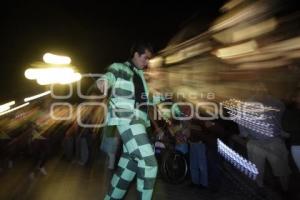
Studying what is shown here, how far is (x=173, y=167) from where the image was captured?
796cm

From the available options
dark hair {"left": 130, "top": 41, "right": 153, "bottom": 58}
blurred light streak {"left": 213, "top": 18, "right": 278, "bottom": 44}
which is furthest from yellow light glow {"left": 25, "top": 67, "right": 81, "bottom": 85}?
blurred light streak {"left": 213, "top": 18, "right": 278, "bottom": 44}

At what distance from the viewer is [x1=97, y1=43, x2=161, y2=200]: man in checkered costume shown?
437 centimetres

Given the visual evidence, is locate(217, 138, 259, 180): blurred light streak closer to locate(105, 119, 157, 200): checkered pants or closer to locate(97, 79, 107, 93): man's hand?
locate(105, 119, 157, 200): checkered pants

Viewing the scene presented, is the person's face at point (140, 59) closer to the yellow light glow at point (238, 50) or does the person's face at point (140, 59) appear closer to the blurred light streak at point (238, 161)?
the blurred light streak at point (238, 161)

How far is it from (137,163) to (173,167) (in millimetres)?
3406

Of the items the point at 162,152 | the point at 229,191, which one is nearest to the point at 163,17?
the point at 162,152

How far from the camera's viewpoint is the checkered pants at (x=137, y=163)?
4340 millimetres

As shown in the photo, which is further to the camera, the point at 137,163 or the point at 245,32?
the point at 245,32

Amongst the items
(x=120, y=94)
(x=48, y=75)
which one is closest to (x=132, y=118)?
(x=120, y=94)

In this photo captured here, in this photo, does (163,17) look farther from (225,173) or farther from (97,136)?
(225,173)

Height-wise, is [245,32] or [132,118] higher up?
[245,32]

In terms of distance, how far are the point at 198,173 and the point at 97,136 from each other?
206 inches

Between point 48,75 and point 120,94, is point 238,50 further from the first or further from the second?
point 120,94

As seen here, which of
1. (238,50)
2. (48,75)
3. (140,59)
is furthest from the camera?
(238,50)
